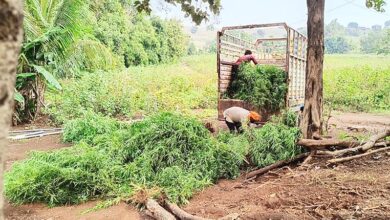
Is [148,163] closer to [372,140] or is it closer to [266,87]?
[372,140]

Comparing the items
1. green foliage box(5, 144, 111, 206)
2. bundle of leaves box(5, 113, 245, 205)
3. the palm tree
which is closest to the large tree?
bundle of leaves box(5, 113, 245, 205)

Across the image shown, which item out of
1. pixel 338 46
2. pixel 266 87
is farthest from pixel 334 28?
pixel 266 87

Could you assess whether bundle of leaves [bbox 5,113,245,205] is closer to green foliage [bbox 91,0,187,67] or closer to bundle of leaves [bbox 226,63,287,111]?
bundle of leaves [bbox 226,63,287,111]

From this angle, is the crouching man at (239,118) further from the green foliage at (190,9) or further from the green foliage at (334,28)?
the green foliage at (334,28)

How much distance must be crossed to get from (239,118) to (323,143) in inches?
89.4

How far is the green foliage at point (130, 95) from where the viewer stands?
1112 cm

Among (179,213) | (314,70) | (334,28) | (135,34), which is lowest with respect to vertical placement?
(179,213)

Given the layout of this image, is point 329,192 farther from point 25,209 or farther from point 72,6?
point 72,6

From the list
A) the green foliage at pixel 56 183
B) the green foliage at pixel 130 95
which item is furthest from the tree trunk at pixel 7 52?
the green foliage at pixel 130 95

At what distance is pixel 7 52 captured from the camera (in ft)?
2.35

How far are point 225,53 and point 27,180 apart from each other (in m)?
5.94

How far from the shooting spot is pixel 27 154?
6.58m

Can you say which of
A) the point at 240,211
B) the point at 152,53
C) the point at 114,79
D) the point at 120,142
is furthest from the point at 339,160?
the point at 152,53

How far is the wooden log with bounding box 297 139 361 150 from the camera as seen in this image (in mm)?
5531
